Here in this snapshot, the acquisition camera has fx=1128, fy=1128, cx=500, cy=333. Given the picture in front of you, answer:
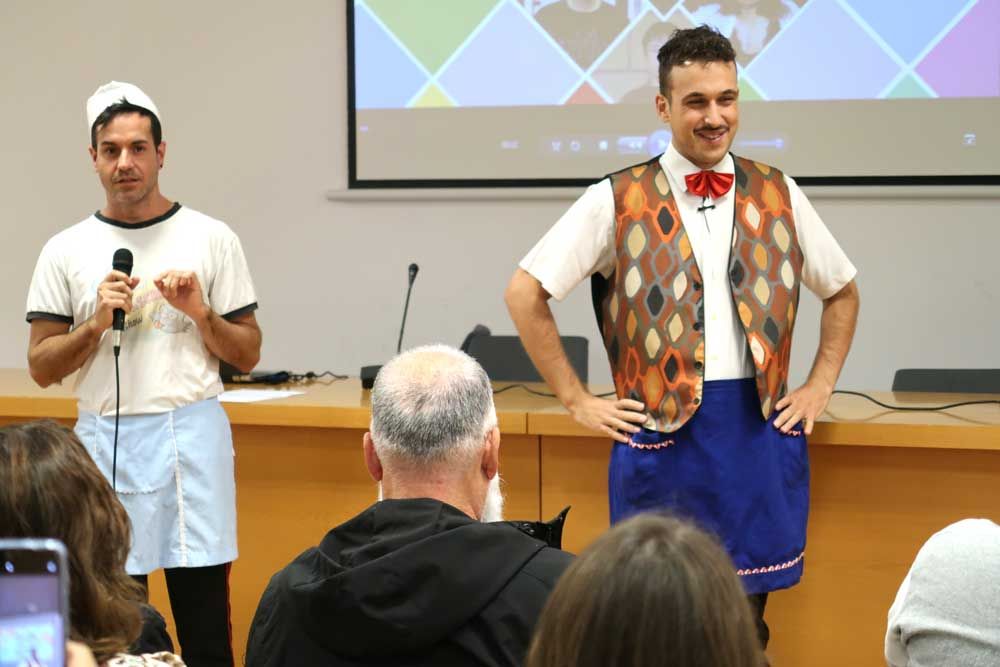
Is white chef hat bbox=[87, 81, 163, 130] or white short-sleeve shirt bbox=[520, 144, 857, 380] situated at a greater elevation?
white chef hat bbox=[87, 81, 163, 130]

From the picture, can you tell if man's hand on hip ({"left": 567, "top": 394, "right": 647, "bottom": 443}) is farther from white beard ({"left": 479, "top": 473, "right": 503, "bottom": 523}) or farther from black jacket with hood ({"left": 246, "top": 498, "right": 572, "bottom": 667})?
black jacket with hood ({"left": 246, "top": 498, "right": 572, "bottom": 667})

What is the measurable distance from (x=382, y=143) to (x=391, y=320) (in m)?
0.75

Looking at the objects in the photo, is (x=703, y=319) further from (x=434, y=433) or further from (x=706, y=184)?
(x=434, y=433)

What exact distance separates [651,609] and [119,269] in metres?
1.84

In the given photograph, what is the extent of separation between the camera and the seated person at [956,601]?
114 centimetres

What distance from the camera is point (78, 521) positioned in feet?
3.99

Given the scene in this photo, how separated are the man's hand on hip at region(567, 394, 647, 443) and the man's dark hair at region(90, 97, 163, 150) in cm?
112

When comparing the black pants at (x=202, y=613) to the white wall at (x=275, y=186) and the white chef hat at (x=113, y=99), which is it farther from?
the white wall at (x=275, y=186)

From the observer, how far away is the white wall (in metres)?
4.73

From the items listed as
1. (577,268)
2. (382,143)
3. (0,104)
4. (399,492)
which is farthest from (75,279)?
(0,104)

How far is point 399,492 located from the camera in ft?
4.97

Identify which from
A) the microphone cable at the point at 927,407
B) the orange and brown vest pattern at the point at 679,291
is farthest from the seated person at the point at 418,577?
the microphone cable at the point at 927,407

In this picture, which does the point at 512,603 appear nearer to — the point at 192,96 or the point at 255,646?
the point at 255,646

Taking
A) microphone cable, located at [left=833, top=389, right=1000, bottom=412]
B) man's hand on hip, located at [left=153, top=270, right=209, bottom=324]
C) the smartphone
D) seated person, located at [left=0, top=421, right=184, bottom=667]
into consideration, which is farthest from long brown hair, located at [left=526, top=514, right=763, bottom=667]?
microphone cable, located at [left=833, top=389, right=1000, bottom=412]
